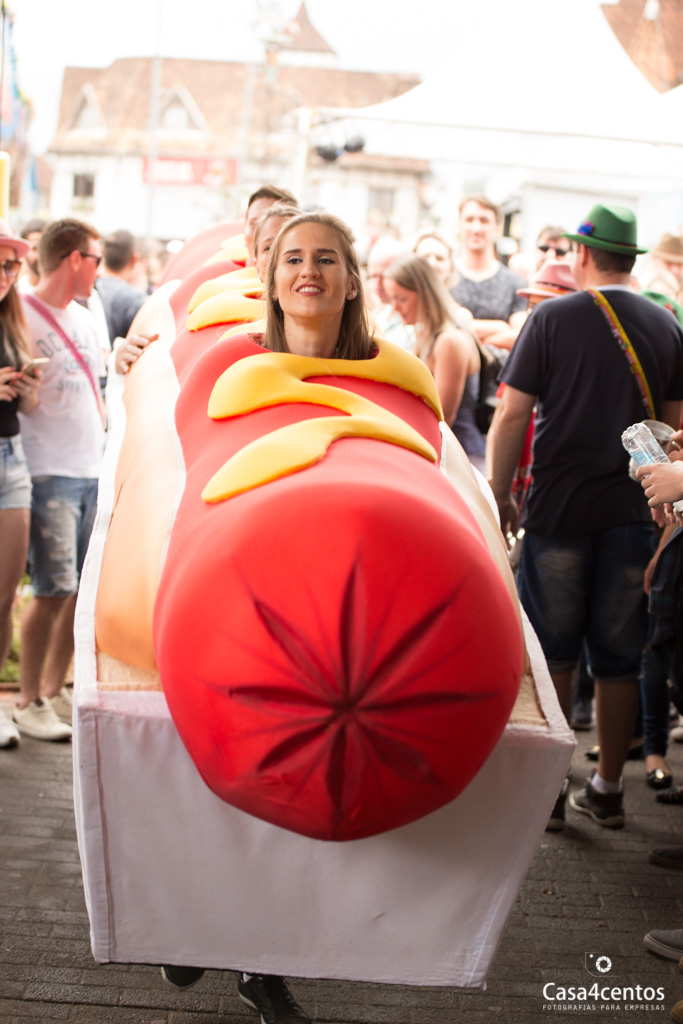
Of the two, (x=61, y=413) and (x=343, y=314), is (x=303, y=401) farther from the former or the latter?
(x=61, y=413)

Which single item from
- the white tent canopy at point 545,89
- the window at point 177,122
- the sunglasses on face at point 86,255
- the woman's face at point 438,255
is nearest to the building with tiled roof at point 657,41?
the white tent canopy at point 545,89

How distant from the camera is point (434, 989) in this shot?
8.68 feet

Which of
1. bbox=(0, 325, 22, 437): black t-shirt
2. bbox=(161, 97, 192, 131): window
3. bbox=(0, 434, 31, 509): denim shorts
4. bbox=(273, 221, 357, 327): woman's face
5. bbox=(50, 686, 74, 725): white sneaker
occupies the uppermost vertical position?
bbox=(161, 97, 192, 131): window

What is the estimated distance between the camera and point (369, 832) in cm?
173

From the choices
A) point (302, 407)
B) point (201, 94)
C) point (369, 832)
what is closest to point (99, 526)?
point (302, 407)

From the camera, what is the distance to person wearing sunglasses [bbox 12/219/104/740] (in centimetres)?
403

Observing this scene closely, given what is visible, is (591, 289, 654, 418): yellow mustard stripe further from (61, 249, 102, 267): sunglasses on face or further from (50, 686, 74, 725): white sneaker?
(50, 686, 74, 725): white sneaker

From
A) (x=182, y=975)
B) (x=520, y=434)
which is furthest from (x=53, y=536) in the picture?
(x=182, y=975)

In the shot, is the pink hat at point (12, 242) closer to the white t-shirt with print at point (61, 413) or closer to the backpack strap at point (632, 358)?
the white t-shirt with print at point (61, 413)

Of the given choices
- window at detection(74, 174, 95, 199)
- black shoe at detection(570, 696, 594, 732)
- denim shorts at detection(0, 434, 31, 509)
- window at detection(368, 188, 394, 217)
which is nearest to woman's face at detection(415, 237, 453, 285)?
black shoe at detection(570, 696, 594, 732)

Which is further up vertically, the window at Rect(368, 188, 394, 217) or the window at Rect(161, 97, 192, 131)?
the window at Rect(161, 97, 192, 131)

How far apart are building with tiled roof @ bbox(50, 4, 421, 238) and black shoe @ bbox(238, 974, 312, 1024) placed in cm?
3383

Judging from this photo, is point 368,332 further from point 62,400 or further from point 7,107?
point 7,107

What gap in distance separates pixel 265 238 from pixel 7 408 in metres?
1.19
